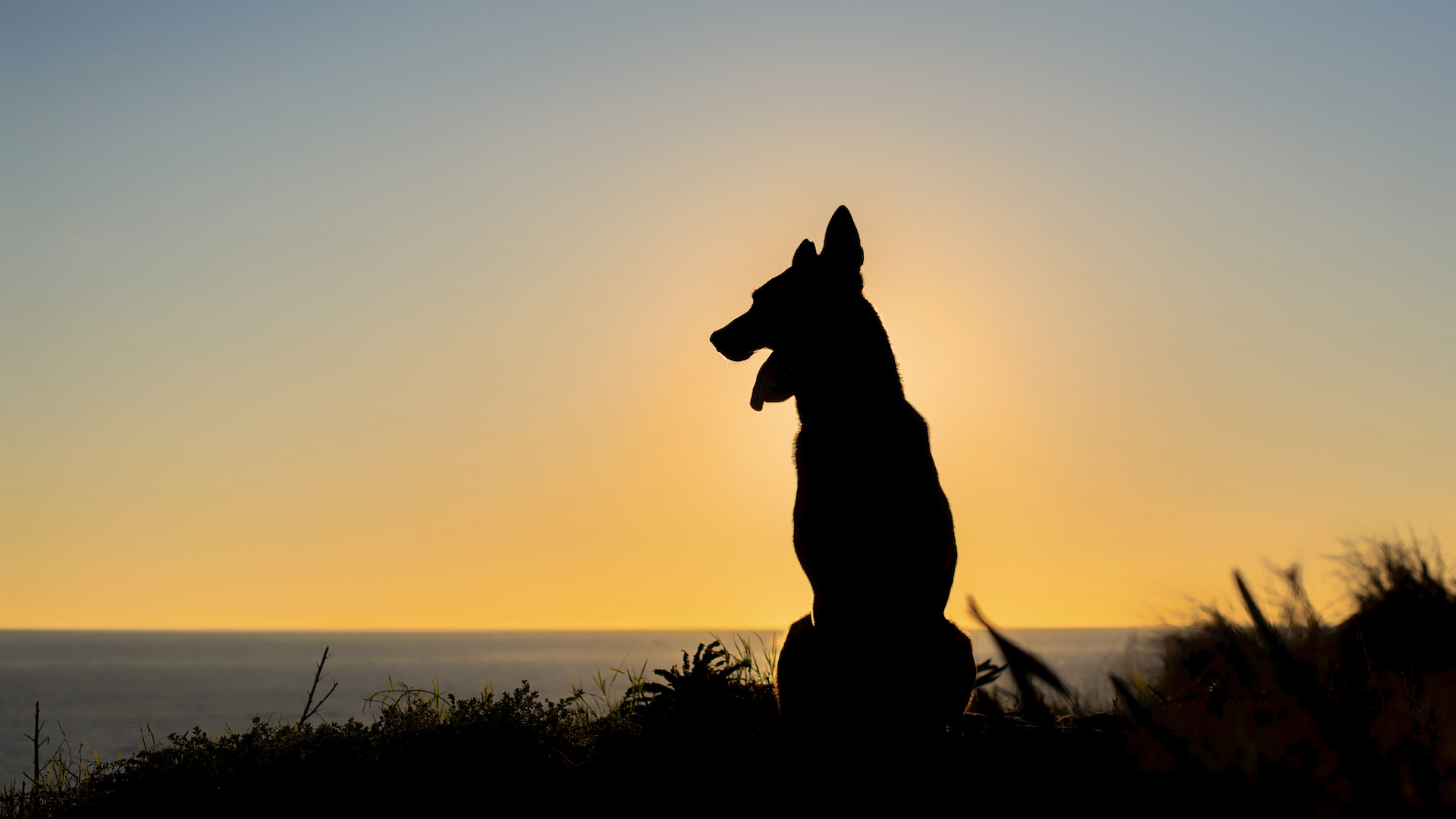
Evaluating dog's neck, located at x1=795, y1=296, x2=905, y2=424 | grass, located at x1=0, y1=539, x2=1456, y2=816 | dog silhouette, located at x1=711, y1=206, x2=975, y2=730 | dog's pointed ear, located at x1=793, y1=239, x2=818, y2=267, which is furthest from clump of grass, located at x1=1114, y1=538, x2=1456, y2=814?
dog's pointed ear, located at x1=793, y1=239, x2=818, y2=267

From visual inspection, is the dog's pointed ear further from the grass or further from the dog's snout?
the grass

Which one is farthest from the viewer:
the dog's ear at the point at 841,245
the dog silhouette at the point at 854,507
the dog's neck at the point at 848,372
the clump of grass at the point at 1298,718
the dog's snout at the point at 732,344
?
the dog's snout at the point at 732,344

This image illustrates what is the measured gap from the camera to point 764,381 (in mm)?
5617

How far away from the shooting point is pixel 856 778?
4824 millimetres

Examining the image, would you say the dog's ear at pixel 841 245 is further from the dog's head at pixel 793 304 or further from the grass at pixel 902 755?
the grass at pixel 902 755

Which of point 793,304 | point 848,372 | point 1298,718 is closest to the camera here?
point 1298,718

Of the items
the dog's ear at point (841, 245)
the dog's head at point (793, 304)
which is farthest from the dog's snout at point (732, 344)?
the dog's ear at point (841, 245)

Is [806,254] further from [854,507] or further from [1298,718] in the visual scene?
[1298,718]

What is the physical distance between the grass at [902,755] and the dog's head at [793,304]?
1.79m

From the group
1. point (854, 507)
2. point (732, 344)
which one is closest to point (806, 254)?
point (732, 344)

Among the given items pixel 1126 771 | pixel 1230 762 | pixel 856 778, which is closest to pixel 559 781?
pixel 856 778

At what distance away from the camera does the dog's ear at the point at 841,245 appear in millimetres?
5445

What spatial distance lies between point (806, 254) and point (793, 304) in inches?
12.7

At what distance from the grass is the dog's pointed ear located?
2.41 meters
